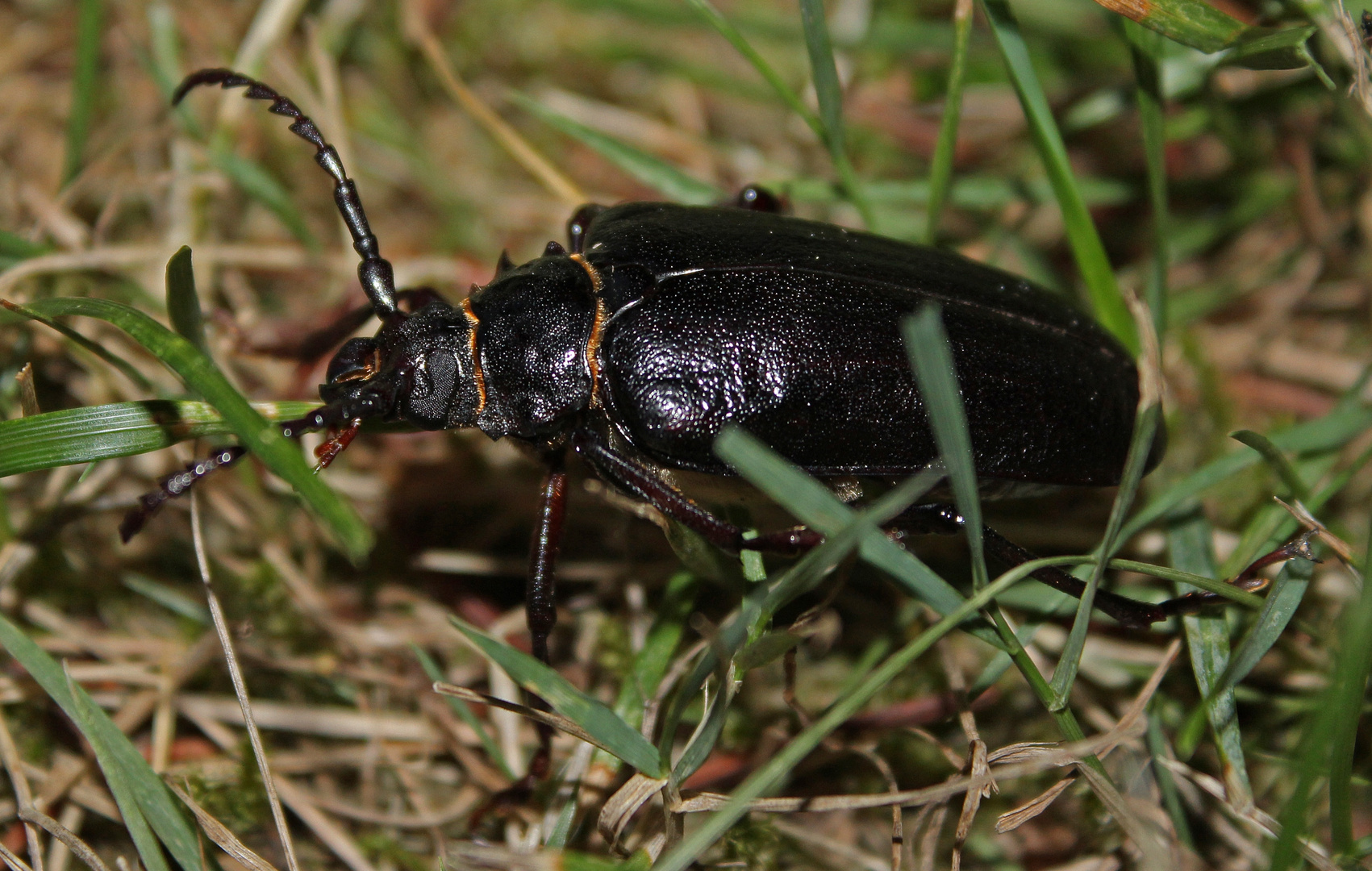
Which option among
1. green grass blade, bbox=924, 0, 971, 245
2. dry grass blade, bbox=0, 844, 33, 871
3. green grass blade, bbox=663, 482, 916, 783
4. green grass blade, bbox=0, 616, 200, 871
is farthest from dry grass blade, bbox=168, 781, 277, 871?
green grass blade, bbox=924, 0, 971, 245

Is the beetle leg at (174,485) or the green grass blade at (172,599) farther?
the green grass blade at (172,599)

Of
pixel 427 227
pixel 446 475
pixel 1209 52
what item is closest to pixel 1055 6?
pixel 1209 52

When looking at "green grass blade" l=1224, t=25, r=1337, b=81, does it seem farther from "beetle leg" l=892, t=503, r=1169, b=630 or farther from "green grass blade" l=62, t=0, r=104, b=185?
"green grass blade" l=62, t=0, r=104, b=185

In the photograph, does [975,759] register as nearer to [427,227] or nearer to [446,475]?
[446,475]

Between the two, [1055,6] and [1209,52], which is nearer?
[1209,52]

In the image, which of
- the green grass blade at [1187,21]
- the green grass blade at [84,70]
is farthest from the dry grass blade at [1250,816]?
the green grass blade at [84,70]

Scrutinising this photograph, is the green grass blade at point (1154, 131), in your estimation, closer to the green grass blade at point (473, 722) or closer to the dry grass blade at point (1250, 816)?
the dry grass blade at point (1250, 816)

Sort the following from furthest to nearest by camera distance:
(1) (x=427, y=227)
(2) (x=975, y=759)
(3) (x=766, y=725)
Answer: (1) (x=427, y=227) → (3) (x=766, y=725) → (2) (x=975, y=759)
